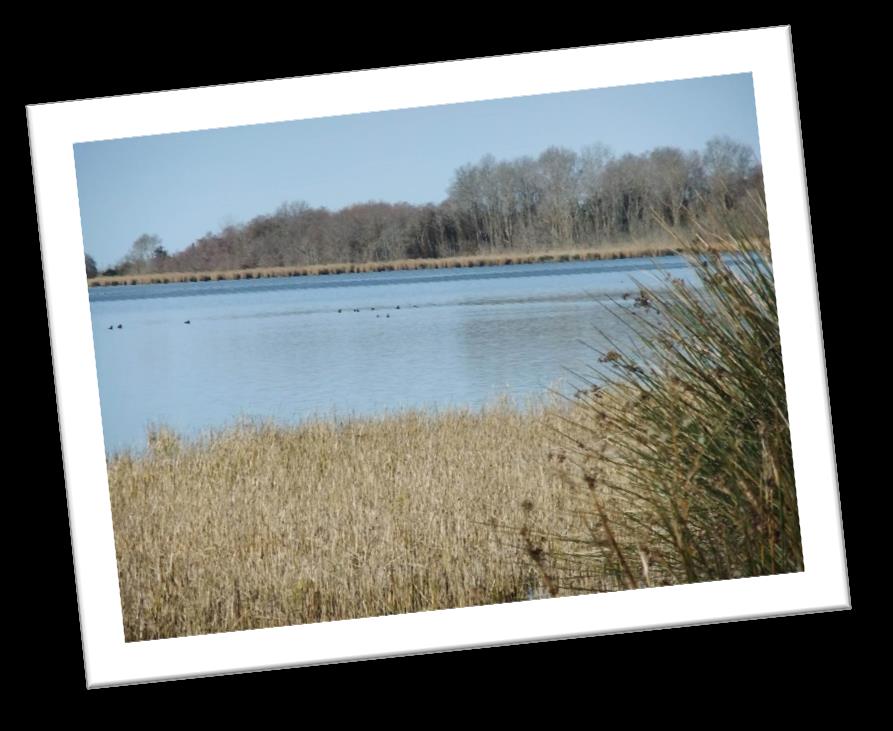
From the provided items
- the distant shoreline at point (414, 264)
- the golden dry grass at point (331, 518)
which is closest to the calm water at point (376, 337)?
the distant shoreline at point (414, 264)

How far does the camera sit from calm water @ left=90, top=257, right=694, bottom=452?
209 inches

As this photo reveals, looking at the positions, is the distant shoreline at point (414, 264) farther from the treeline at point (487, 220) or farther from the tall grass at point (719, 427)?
the tall grass at point (719, 427)

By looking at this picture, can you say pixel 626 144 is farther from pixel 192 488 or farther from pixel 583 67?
pixel 192 488

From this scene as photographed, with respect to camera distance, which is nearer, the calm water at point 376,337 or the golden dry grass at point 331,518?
the golden dry grass at point 331,518

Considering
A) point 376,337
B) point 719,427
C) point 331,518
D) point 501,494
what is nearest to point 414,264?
point 376,337

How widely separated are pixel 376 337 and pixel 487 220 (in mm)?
852

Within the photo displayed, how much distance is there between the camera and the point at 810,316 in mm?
3498

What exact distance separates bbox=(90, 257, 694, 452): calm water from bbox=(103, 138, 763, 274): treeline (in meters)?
0.13

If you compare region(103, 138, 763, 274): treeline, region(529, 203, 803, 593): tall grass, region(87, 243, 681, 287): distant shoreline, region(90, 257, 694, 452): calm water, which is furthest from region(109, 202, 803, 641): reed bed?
region(103, 138, 763, 274): treeline

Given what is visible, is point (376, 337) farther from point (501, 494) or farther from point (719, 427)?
point (719, 427)

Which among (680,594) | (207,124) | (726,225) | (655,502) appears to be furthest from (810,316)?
(207,124)

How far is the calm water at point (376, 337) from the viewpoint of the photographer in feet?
17.4

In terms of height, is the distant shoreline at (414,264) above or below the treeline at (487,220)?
below

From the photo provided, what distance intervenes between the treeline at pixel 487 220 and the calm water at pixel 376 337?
0.13 meters
